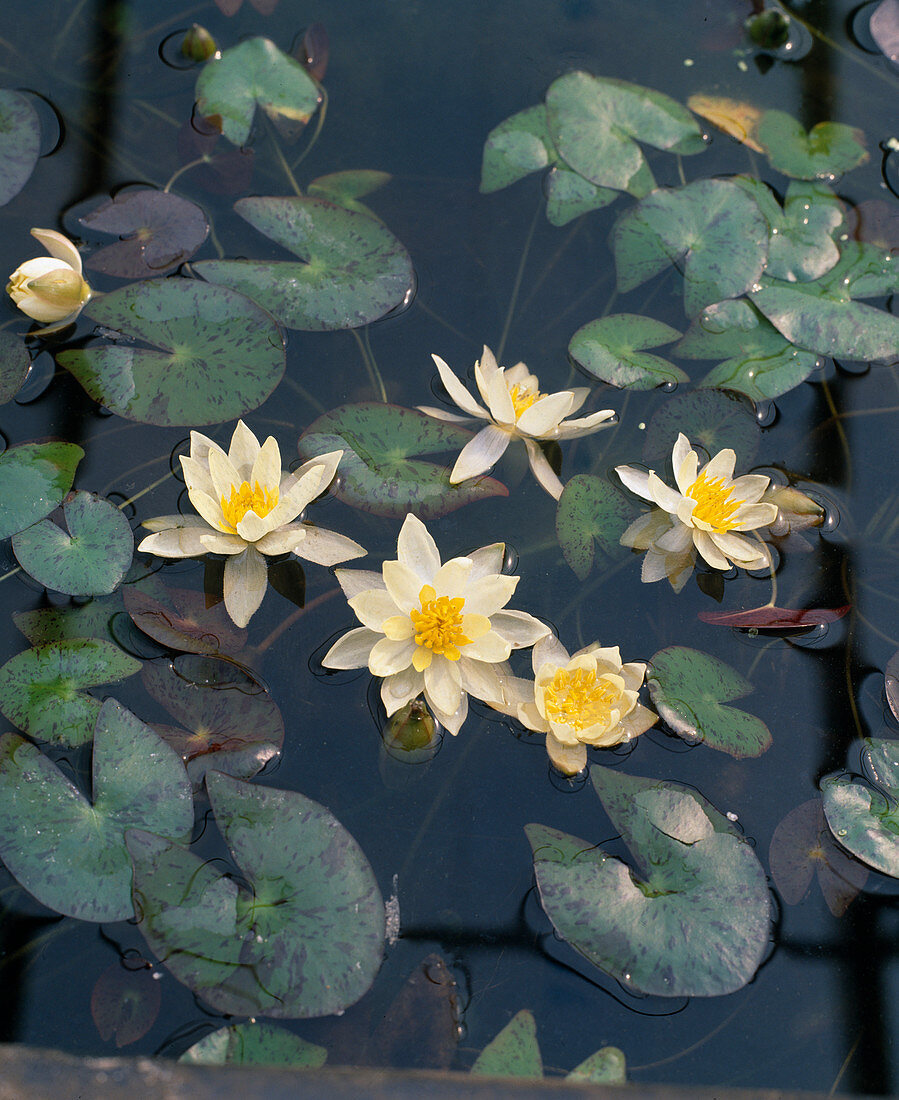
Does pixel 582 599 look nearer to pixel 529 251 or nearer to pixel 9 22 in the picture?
pixel 529 251

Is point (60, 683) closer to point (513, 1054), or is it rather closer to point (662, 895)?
point (513, 1054)

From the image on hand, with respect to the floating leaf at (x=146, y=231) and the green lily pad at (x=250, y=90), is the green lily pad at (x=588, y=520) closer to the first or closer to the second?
the floating leaf at (x=146, y=231)

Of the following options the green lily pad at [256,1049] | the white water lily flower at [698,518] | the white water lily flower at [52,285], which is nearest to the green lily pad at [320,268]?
the white water lily flower at [52,285]

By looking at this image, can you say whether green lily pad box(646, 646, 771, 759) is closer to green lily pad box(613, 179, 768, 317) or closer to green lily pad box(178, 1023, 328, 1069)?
green lily pad box(178, 1023, 328, 1069)

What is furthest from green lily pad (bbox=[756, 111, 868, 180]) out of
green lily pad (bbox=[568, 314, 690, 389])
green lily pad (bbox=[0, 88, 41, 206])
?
green lily pad (bbox=[0, 88, 41, 206])

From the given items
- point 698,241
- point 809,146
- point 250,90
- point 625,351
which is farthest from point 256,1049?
point 809,146
